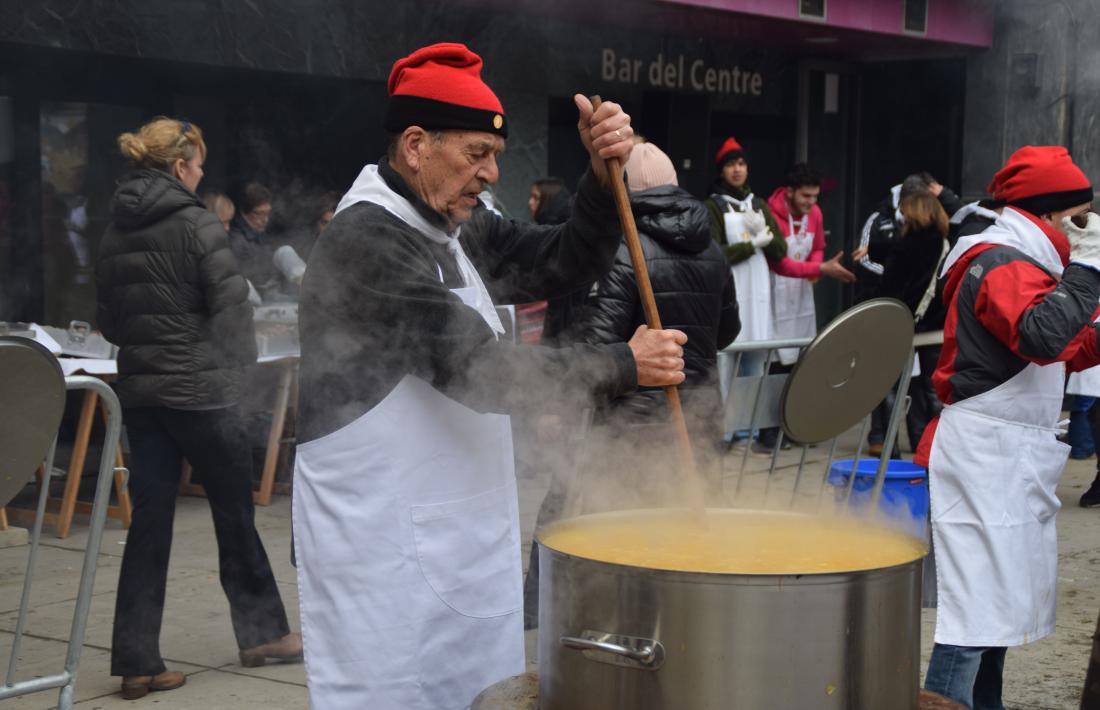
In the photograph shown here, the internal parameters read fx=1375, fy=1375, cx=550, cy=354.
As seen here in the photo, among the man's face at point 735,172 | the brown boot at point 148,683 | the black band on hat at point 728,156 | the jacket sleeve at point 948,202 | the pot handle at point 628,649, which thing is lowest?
the brown boot at point 148,683

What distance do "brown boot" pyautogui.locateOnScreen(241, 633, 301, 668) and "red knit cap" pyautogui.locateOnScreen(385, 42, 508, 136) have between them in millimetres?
2708

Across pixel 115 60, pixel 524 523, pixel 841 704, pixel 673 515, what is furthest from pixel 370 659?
pixel 115 60

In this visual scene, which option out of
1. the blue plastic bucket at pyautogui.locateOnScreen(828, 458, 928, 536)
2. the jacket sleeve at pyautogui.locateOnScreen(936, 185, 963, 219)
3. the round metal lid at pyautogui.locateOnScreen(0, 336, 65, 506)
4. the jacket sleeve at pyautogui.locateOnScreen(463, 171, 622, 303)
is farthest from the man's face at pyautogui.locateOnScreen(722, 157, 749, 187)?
the round metal lid at pyautogui.locateOnScreen(0, 336, 65, 506)

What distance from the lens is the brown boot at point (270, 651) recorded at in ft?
15.8

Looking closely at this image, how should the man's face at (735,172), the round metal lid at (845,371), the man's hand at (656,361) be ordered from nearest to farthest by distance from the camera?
the man's hand at (656,361) < the round metal lid at (845,371) < the man's face at (735,172)

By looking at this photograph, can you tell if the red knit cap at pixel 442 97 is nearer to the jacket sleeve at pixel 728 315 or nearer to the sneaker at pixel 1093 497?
the jacket sleeve at pixel 728 315

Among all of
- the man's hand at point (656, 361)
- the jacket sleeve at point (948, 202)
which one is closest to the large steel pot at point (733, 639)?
the man's hand at point (656, 361)

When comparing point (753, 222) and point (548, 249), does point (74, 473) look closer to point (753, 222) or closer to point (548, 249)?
point (753, 222)

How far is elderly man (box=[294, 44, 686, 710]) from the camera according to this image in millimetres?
2510

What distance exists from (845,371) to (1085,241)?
779 mm

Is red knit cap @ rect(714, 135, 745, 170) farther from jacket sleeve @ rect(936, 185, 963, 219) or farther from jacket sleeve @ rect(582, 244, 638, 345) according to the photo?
jacket sleeve @ rect(582, 244, 638, 345)

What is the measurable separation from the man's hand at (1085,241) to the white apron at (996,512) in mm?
333

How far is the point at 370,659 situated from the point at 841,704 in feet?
3.02

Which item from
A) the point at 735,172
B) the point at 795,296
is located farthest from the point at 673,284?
the point at 795,296
